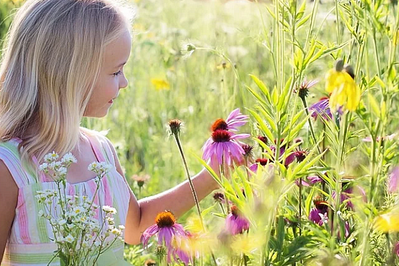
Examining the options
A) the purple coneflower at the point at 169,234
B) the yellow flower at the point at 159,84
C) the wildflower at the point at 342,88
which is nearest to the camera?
the wildflower at the point at 342,88

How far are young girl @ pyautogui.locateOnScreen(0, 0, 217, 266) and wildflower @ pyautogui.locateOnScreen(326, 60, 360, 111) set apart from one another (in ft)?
2.26

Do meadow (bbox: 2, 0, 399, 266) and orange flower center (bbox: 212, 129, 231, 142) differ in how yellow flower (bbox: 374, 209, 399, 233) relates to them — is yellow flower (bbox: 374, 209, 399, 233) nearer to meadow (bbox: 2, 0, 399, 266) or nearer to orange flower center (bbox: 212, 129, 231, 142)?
meadow (bbox: 2, 0, 399, 266)

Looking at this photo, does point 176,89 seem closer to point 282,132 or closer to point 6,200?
point 6,200

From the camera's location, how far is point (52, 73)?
5.06ft

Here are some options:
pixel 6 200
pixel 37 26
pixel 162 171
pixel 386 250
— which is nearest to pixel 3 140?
pixel 6 200

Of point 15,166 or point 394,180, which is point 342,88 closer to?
point 394,180

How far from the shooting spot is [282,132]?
1113 millimetres

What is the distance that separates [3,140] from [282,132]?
64cm

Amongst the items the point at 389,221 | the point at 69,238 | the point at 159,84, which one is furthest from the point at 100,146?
the point at 159,84

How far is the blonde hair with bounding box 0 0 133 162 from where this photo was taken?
153cm

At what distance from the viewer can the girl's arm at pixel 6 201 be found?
58.2 inches

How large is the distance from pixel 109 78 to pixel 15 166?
0.25 metres

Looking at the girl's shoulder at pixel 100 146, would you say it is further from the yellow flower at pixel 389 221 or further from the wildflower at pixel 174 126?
the yellow flower at pixel 389 221

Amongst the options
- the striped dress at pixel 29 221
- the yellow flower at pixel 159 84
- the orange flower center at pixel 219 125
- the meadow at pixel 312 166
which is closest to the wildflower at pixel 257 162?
the meadow at pixel 312 166
